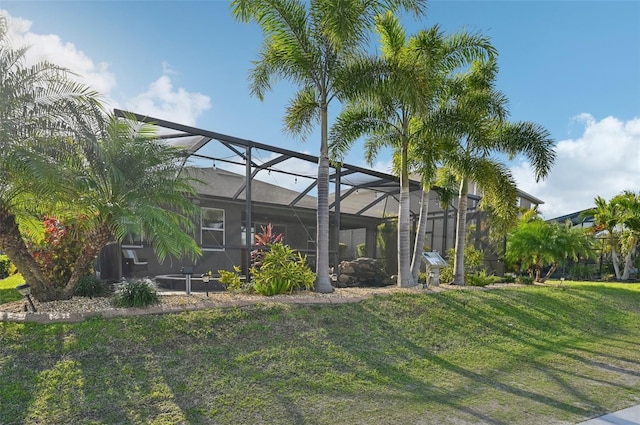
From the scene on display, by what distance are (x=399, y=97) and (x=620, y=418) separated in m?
6.56

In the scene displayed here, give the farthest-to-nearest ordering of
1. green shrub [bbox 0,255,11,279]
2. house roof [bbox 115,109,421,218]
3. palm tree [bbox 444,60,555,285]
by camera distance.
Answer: green shrub [bbox 0,255,11,279]
palm tree [bbox 444,60,555,285]
house roof [bbox 115,109,421,218]

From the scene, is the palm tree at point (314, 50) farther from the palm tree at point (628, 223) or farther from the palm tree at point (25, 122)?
the palm tree at point (628, 223)

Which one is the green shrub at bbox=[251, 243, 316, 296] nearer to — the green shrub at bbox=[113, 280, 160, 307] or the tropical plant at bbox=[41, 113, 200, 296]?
the tropical plant at bbox=[41, 113, 200, 296]

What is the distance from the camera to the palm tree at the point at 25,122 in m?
5.35

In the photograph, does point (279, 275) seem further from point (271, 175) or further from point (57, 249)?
point (271, 175)

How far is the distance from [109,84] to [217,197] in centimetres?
605

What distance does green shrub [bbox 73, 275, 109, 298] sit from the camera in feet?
22.2

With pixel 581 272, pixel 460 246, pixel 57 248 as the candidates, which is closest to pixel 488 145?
pixel 460 246

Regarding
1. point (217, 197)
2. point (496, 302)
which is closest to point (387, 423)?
point (496, 302)

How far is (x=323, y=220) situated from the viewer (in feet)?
28.2

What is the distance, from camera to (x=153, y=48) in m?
8.88

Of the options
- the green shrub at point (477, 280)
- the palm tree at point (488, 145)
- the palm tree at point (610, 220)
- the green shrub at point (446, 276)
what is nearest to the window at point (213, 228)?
the green shrub at point (446, 276)

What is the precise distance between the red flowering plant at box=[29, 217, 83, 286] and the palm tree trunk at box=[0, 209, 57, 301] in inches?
33.1

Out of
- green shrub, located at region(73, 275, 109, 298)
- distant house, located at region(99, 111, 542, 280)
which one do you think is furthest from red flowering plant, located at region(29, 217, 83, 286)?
distant house, located at region(99, 111, 542, 280)
